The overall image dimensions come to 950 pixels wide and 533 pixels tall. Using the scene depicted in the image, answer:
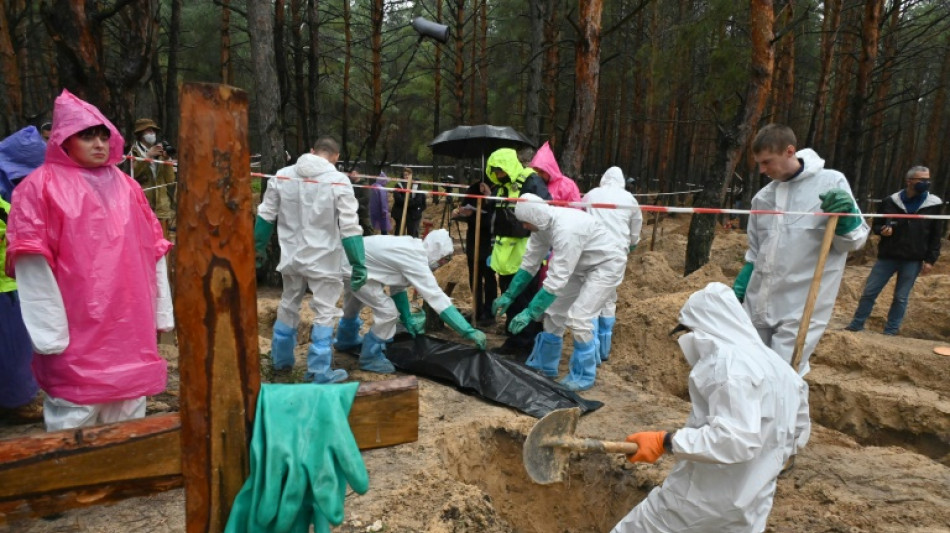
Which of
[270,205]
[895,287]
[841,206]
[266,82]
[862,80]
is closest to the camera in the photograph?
[841,206]

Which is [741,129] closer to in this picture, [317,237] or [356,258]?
[356,258]

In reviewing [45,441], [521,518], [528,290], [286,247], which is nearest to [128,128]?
[286,247]

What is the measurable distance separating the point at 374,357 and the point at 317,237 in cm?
114

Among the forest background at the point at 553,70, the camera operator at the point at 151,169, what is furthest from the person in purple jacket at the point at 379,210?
the camera operator at the point at 151,169

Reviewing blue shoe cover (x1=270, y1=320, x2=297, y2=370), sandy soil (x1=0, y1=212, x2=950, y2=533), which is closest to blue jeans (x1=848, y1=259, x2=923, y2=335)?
sandy soil (x1=0, y1=212, x2=950, y2=533)

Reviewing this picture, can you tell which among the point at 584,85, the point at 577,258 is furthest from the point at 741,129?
the point at 577,258

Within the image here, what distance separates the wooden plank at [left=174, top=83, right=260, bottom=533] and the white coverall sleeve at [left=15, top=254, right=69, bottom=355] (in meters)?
1.33

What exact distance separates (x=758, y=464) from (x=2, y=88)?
11.7 metres

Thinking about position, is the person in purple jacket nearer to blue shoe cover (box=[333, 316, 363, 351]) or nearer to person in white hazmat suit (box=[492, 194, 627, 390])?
blue shoe cover (box=[333, 316, 363, 351])

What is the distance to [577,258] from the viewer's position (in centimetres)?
462

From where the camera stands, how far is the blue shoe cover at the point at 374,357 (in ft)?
15.8

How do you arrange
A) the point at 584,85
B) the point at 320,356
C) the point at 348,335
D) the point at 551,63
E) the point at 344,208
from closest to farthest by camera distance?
1. the point at 344,208
2. the point at 320,356
3. the point at 348,335
4. the point at 584,85
5. the point at 551,63

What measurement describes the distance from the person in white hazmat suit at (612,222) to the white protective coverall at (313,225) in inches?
87.4

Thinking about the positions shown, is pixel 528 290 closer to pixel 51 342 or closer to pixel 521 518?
pixel 521 518
